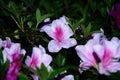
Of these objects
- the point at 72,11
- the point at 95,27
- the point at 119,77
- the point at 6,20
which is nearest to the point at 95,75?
the point at 119,77

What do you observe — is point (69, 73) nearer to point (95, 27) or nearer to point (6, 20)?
point (95, 27)

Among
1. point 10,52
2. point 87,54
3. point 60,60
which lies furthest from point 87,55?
point 10,52

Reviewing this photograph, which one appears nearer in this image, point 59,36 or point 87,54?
point 87,54

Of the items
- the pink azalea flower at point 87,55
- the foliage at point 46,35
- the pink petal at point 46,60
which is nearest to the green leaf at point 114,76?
the foliage at point 46,35

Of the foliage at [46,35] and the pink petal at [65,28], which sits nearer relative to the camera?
the foliage at [46,35]

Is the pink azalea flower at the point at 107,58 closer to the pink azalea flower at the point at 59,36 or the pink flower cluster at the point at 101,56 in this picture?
the pink flower cluster at the point at 101,56

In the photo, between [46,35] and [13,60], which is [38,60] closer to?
[13,60]
